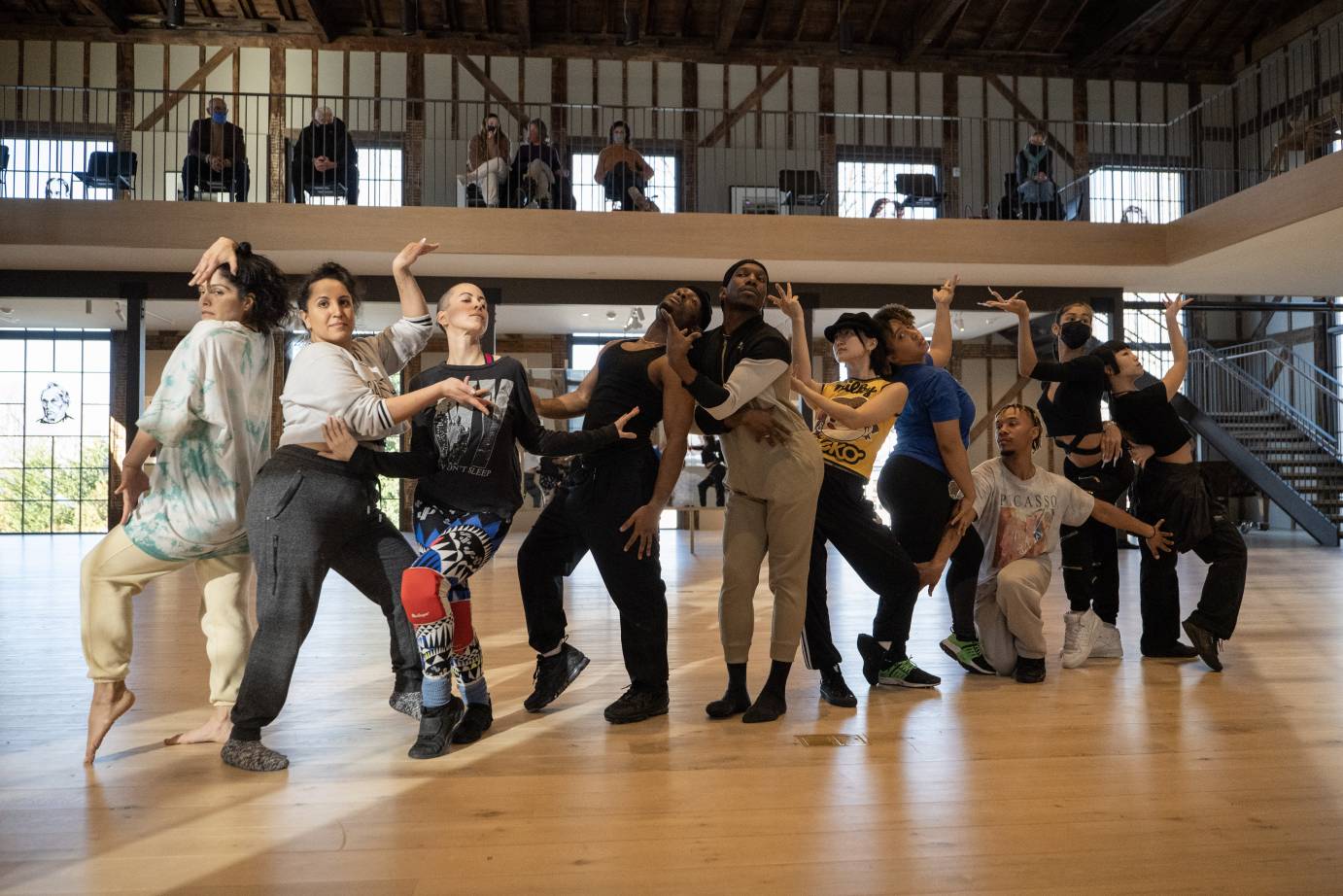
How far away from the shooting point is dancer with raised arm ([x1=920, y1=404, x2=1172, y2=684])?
13.0ft

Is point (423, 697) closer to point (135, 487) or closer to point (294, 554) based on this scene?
point (294, 554)

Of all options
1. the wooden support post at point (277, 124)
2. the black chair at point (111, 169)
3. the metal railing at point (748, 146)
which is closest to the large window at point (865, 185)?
the metal railing at point (748, 146)

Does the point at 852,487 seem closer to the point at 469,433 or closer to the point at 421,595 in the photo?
the point at 469,433

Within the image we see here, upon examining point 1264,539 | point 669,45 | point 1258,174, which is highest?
point 669,45

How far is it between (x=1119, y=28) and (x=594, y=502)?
14.1 meters

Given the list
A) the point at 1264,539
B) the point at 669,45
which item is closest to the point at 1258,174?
the point at 1264,539

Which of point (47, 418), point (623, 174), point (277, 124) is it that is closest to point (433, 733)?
point (623, 174)

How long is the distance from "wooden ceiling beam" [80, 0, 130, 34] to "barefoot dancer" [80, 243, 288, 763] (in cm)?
1337

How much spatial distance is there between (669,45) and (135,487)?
45.3 ft

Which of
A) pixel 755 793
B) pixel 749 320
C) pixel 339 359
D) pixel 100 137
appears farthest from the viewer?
pixel 100 137

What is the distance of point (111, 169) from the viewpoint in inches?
448

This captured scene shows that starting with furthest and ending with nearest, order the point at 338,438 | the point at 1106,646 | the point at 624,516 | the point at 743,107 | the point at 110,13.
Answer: the point at 743,107
the point at 110,13
the point at 1106,646
the point at 624,516
the point at 338,438

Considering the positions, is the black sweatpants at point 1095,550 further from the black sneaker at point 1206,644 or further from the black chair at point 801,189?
the black chair at point 801,189

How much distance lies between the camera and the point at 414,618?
2895 mm
